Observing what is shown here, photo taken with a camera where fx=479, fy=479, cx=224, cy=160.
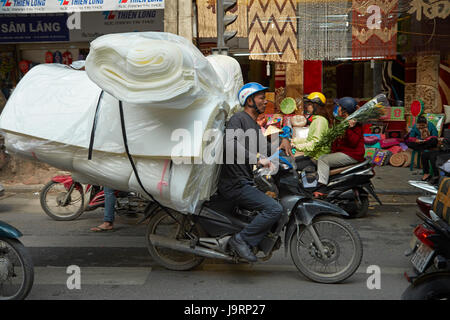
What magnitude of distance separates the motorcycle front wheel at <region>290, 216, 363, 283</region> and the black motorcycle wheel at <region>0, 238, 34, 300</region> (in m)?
2.29

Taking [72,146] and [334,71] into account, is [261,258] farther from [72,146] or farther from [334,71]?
[334,71]

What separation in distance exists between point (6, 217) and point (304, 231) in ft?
15.8

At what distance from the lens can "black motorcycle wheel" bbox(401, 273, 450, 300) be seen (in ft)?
10.3

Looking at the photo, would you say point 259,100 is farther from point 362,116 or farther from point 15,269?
point 15,269

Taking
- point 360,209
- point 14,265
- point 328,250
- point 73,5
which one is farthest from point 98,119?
point 73,5

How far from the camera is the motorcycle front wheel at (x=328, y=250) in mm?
4344

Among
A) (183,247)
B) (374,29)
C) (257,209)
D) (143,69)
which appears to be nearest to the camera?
(143,69)

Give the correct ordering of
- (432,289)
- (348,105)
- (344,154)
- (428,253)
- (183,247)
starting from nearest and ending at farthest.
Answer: (432,289) → (428,253) → (183,247) → (348,105) → (344,154)

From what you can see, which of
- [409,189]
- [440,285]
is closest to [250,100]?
[440,285]

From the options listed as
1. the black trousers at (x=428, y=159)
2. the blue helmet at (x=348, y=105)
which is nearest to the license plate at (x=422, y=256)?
the blue helmet at (x=348, y=105)

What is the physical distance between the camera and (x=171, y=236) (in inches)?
185

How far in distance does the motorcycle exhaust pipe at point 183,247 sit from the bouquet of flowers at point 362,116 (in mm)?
2715

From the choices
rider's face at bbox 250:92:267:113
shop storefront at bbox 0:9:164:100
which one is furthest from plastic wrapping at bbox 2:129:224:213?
shop storefront at bbox 0:9:164:100

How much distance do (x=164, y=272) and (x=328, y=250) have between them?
5.32 feet
